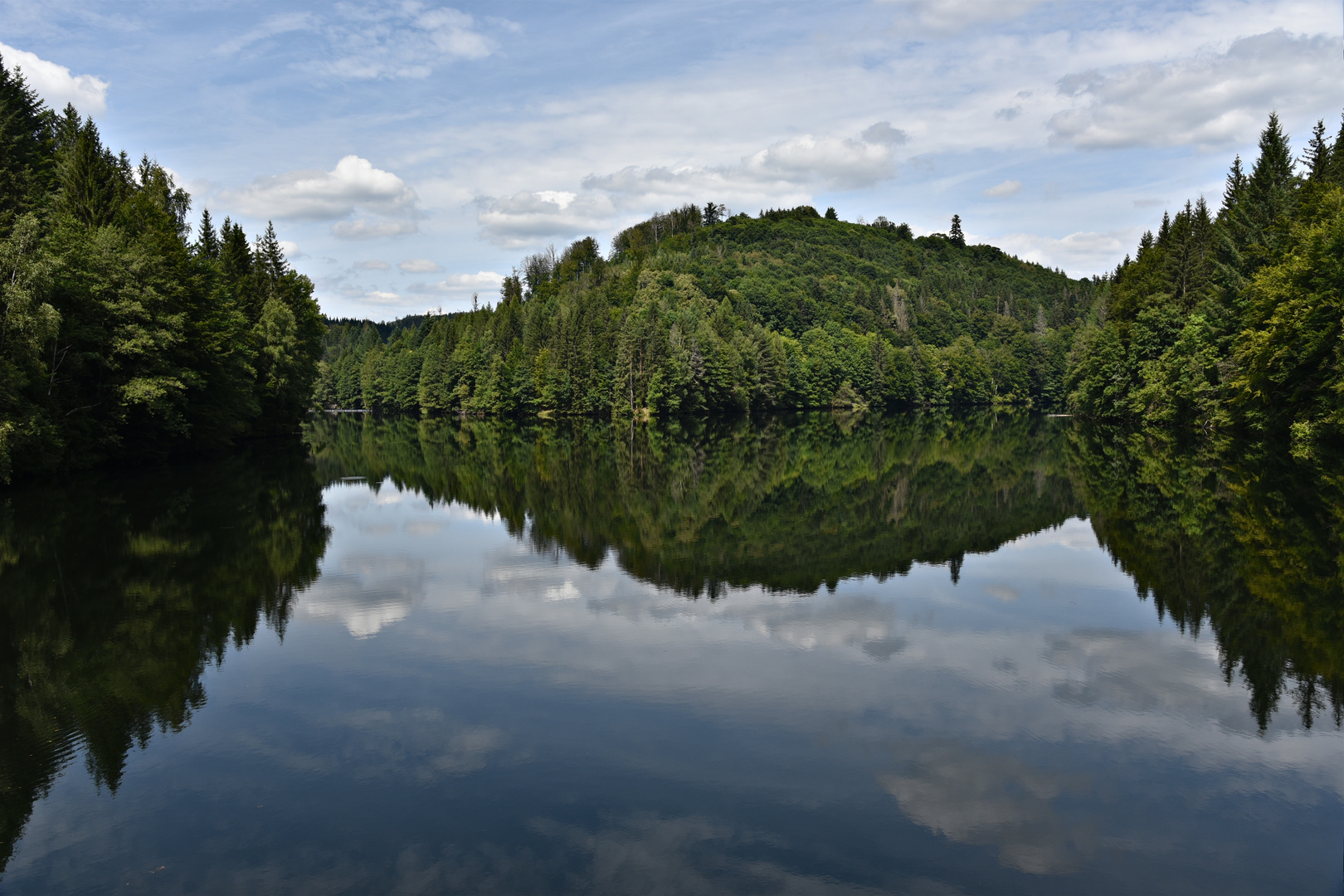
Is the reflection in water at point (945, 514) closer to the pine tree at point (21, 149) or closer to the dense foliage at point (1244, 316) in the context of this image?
the dense foliage at point (1244, 316)

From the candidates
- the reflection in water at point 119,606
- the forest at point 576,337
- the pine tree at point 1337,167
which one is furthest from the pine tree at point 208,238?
the pine tree at point 1337,167

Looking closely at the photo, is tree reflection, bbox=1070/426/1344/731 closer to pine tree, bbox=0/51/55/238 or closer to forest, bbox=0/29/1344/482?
forest, bbox=0/29/1344/482

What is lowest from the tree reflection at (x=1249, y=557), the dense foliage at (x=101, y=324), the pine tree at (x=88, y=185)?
the tree reflection at (x=1249, y=557)

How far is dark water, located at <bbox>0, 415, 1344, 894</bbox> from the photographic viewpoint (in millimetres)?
7824

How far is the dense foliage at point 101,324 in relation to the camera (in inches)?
1229

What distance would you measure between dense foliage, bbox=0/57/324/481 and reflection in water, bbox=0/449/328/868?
5.25m

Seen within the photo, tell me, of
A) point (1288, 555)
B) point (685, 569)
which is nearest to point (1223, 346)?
point (1288, 555)

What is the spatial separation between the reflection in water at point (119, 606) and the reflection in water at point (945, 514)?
7.11 m

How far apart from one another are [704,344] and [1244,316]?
208 ft

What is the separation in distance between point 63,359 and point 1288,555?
43145mm

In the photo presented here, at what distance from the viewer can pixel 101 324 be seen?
124 feet

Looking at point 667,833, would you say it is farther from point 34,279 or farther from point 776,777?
point 34,279

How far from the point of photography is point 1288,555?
1944 centimetres

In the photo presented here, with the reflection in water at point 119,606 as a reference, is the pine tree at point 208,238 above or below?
above
